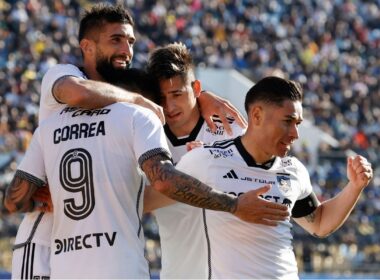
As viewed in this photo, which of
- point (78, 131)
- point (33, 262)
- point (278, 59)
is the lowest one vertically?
point (33, 262)

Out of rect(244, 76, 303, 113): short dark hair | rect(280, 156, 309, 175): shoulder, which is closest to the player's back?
rect(244, 76, 303, 113): short dark hair

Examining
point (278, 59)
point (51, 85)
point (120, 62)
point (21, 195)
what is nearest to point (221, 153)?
point (120, 62)

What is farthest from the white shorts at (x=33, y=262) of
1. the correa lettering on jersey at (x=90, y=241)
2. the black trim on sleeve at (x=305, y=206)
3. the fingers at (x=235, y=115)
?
the fingers at (x=235, y=115)

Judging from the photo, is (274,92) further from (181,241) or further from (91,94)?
(181,241)

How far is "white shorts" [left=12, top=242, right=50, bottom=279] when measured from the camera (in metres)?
5.54

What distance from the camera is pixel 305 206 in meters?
6.09

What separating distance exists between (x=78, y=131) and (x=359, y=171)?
1557mm

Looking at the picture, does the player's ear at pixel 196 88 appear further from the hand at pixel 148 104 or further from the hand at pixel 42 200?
the hand at pixel 42 200

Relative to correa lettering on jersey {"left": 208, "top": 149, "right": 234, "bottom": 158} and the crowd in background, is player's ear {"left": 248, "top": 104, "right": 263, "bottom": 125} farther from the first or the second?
the crowd in background

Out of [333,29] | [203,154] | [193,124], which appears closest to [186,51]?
[193,124]

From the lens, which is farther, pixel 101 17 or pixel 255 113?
pixel 101 17

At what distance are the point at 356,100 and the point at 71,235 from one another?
2323 centimetres

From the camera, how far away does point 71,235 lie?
5.33m

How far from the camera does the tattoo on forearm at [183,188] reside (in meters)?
5.16
